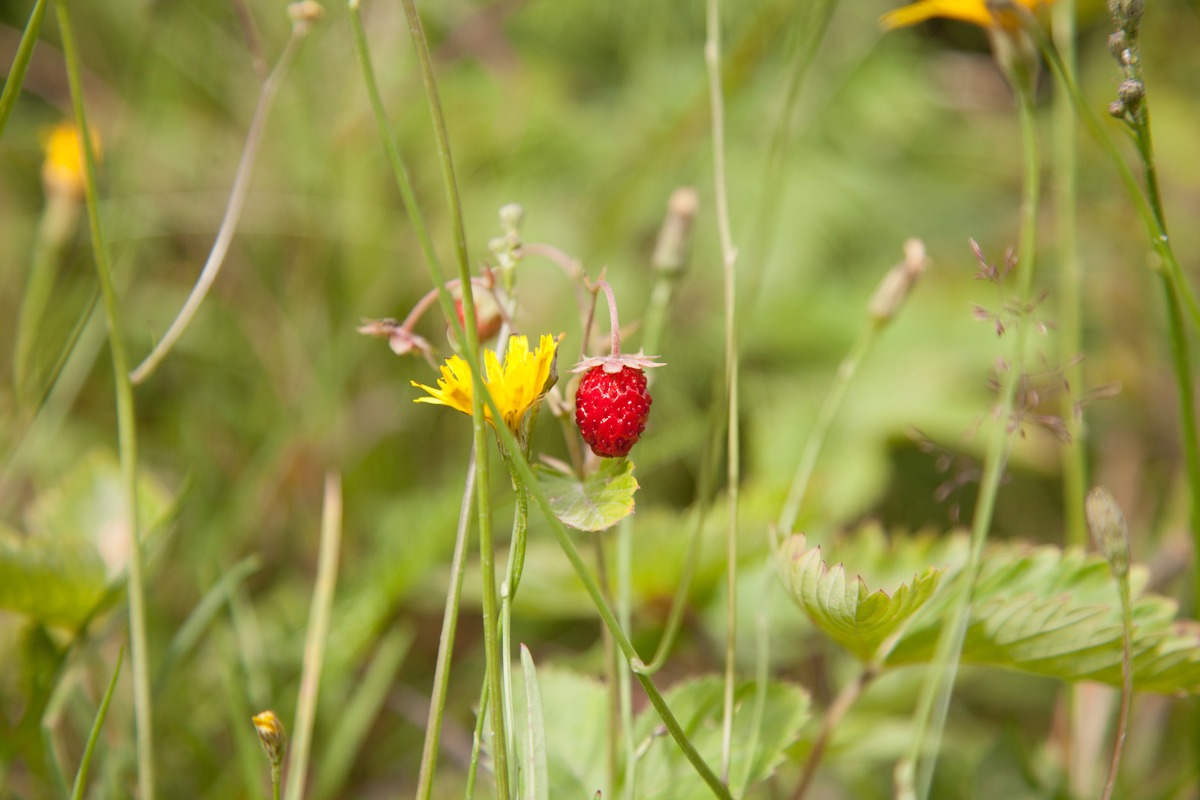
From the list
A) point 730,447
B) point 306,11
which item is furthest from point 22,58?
point 730,447

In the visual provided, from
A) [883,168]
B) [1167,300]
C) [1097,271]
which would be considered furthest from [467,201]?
[1167,300]

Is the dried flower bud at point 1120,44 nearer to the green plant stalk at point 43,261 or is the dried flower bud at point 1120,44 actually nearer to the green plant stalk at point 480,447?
the green plant stalk at point 480,447

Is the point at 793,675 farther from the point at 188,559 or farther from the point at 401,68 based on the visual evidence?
the point at 401,68

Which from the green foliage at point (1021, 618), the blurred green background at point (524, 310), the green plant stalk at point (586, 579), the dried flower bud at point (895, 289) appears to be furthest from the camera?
the blurred green background at point (524, 310)

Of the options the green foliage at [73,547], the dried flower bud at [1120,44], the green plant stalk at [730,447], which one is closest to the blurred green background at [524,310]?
the green foliage at [73,547]

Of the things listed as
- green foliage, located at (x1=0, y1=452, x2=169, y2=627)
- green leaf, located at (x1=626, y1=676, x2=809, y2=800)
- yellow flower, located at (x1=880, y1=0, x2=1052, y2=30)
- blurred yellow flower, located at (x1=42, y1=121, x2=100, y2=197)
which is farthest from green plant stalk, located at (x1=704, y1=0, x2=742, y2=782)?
blurred yellow flower, located at (x1=42, y1=121, x2=100, y2=197)
